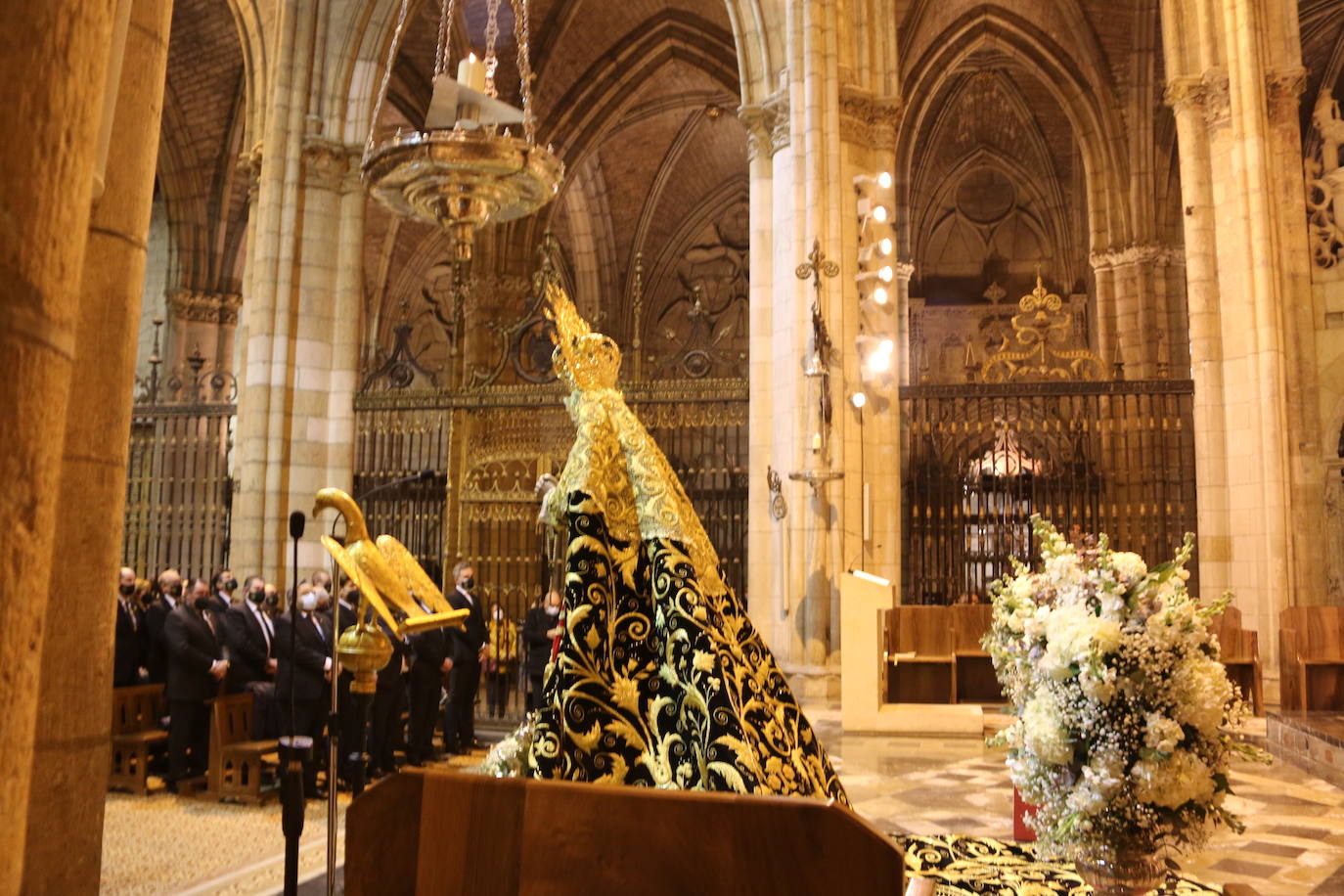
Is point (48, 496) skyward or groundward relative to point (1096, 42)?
groundward

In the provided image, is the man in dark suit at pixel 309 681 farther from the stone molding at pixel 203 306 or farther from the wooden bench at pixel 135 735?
the stone molding at pixel 203 306

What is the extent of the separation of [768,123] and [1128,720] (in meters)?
9.52

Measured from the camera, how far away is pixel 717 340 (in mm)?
11422

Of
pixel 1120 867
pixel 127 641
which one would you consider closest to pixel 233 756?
pixel 127 641

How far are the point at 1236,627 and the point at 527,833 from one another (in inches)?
363

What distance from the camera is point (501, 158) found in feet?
19.4

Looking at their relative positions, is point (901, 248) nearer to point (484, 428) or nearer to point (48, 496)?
point (484, 428)

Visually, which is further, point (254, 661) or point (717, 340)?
point (717, 340)

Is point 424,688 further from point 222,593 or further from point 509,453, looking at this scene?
point 509,453

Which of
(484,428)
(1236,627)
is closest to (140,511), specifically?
(484,428)

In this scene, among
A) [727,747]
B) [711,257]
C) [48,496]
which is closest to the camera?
[48,496]

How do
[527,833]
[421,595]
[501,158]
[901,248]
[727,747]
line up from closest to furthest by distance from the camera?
[527,833]
[727,747]
[421,595]
[501,158]
[901,248]

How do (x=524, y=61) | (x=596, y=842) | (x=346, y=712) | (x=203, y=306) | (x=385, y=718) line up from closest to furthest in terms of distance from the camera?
(x=596, y=842)
(x=346, y=712)
(x=385, y=718)
(x=524, y=61)
(x=203, y=306)

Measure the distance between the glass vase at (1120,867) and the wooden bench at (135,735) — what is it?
5952 millimetres
